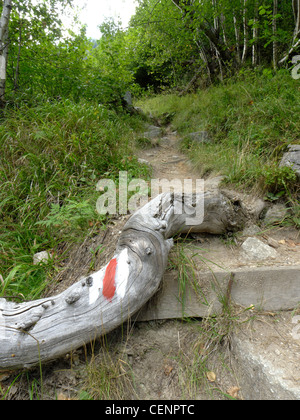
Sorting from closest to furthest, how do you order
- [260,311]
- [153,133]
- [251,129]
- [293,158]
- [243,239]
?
1. [260,311]
2. [243,239]
3. [293,158]
4. [251,129]
5. [153,133]

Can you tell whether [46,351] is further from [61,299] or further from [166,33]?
[166,33]

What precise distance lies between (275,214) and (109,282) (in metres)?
2.32

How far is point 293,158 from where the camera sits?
3.07 metres

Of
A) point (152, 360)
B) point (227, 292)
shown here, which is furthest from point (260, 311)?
point (152, 360)

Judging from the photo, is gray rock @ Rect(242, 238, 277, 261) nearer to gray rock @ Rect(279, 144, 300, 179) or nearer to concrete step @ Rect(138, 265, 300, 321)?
concrete step @ Rect(138, 265, 300, 321)

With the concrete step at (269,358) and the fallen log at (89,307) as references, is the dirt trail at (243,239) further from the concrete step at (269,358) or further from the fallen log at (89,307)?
the fallen log at (89,307)

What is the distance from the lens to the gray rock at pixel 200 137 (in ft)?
Answer: 17.6

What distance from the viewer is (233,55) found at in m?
7.23

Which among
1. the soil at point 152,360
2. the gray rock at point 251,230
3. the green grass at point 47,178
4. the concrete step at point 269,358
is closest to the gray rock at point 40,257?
the green grass at point 47,178

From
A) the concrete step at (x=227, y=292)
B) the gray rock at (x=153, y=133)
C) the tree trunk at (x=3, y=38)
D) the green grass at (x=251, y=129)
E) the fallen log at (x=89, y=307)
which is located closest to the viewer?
the fallen log at (x=89, y=307)

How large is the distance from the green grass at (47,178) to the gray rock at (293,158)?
2.15 m

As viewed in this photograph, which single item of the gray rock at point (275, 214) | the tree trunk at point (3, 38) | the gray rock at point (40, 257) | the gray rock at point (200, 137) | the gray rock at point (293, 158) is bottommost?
the gray rock at point (40, 257)

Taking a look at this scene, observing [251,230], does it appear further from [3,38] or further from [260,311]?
[3,38]
